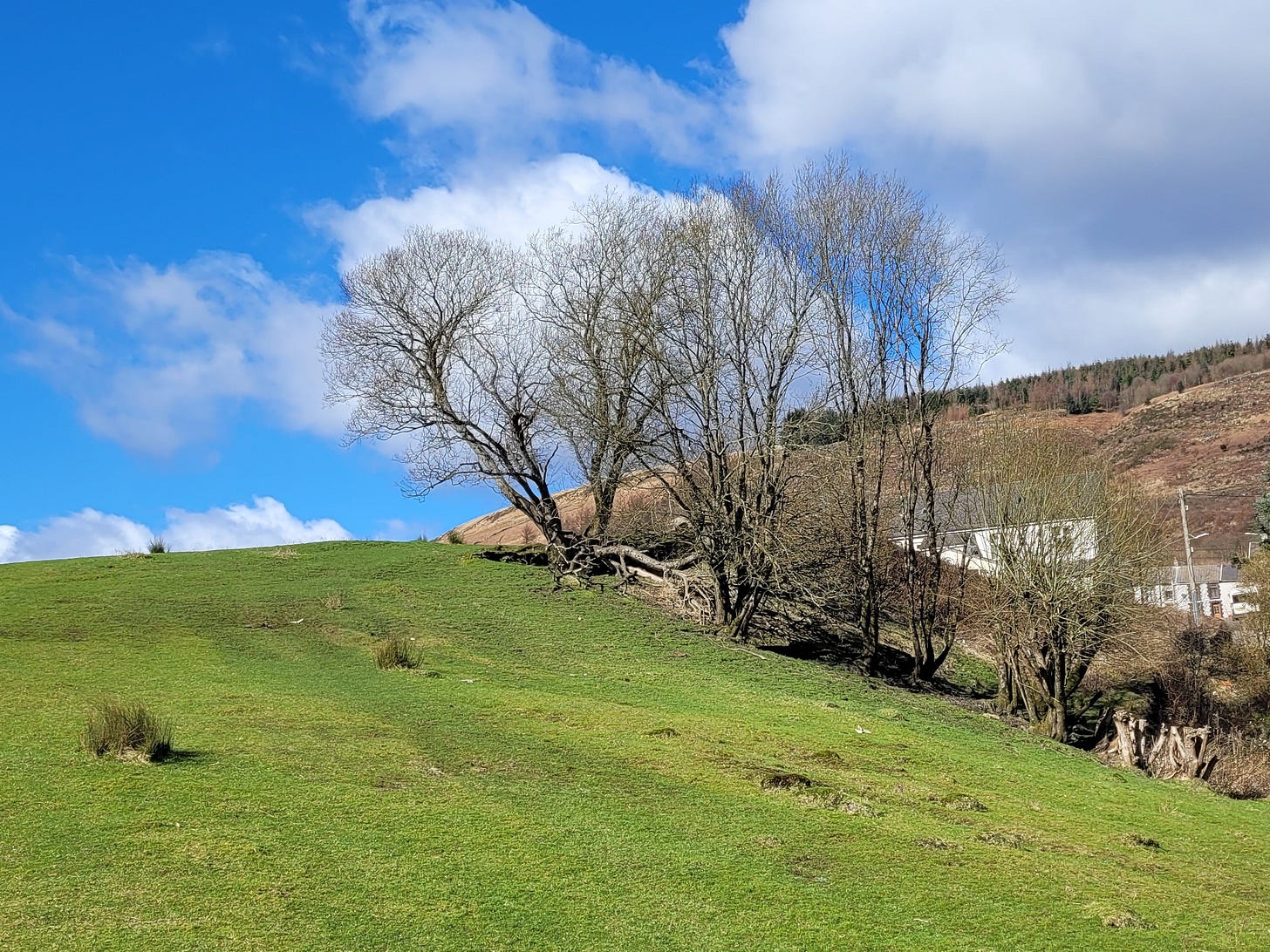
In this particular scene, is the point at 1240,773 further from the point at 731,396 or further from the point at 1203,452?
the point at 1203,452

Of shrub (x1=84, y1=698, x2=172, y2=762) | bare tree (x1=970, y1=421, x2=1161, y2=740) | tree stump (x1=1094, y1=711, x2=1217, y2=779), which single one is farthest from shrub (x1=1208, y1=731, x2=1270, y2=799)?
shrub (x1=84, y1=698, x2=172, y2=762)

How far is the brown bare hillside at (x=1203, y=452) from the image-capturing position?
239 ft

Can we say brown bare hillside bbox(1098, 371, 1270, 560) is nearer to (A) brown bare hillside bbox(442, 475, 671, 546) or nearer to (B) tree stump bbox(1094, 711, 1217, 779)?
(A) brown bare hillside bbox(442, 475, 671, 546)

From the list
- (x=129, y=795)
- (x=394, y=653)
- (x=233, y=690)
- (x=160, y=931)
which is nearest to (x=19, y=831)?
(x=129, y=795)

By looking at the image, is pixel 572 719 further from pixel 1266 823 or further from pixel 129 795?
pixel 1266 823

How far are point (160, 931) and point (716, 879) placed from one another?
3.95m

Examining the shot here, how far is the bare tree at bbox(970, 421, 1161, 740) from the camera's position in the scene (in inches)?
902

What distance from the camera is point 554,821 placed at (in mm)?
8938

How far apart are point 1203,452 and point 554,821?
126 meters

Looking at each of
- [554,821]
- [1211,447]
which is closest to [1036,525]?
[554,821]

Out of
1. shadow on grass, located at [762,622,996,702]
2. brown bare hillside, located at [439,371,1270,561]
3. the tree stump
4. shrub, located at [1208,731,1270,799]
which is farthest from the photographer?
brown bare hillside, located at [439,371,1270,561]

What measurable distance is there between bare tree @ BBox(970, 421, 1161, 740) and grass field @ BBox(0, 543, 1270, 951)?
197 inches

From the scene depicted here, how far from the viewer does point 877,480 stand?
2488 cm

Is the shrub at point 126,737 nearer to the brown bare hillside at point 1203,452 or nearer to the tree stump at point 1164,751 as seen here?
the tree stump at point 1164,751
